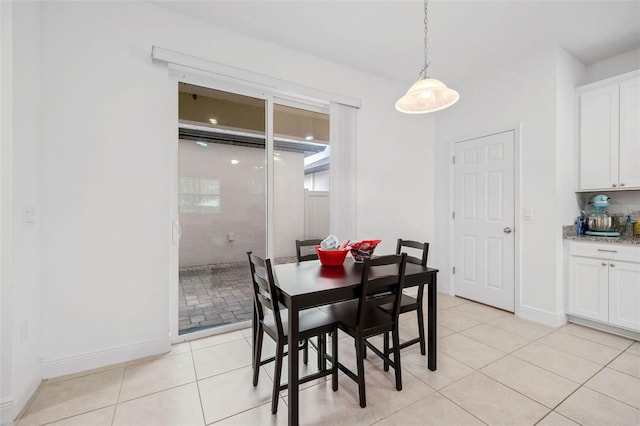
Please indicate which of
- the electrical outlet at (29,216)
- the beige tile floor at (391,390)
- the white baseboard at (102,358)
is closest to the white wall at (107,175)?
the white baseboard at (102,358)

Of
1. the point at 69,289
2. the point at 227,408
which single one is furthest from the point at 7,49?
the point at 227,408

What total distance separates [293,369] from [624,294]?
317 cm

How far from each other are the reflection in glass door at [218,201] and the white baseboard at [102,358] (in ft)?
0.96

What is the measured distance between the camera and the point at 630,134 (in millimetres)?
2742

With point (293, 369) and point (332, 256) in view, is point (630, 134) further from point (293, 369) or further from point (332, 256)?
point (293, 369)

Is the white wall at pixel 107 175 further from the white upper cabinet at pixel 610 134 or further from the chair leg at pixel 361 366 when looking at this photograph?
the white upper cabinet at pixel 610 134

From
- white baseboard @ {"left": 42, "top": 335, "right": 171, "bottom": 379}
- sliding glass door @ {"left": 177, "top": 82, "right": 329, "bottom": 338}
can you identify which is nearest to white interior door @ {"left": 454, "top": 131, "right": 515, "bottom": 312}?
sliding glass door @ {"left": 177, "top": 82, "right": 329, "bottom": 338}

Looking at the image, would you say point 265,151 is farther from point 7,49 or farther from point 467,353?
point 467,353

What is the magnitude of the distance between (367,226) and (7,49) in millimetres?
3241

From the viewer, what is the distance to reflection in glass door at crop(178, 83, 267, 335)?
2.63 m

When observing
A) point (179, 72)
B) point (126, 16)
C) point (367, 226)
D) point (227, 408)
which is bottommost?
point (227, 408)

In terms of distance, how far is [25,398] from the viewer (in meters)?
1.76

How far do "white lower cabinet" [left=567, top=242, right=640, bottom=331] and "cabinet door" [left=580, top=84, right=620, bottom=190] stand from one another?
0.70 metres

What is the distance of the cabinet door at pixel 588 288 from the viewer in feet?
9.01
